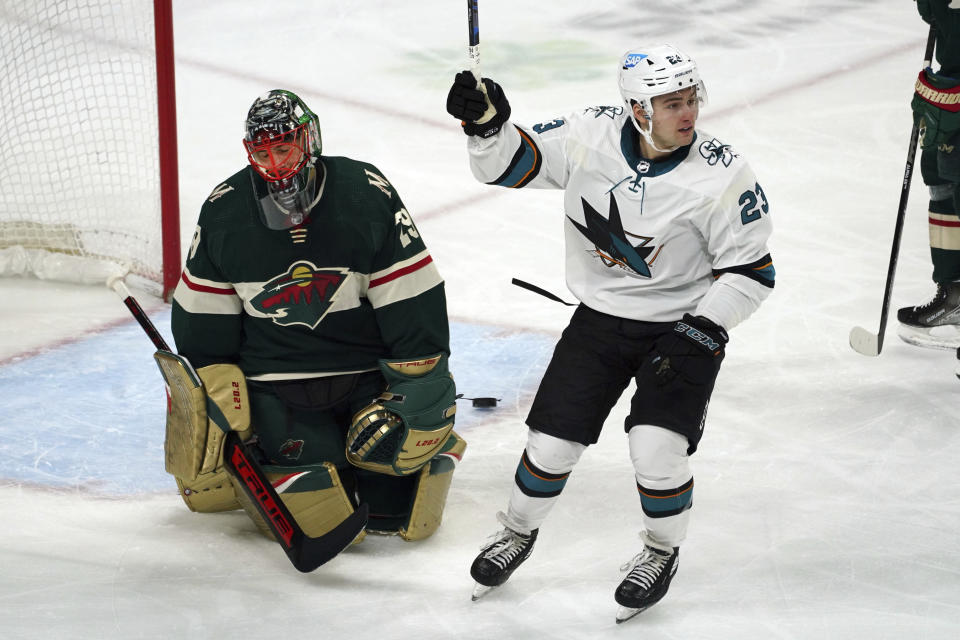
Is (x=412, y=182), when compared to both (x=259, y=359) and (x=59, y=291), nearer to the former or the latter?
(x=59, y=291)

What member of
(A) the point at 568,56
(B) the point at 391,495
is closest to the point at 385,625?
(B) the point at 391,495

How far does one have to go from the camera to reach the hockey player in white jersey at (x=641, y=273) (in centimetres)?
256

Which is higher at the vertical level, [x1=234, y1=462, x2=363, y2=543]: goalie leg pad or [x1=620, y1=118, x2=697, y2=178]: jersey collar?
[x1=620, y1=118, x2=697, y2=178]: jersey collar

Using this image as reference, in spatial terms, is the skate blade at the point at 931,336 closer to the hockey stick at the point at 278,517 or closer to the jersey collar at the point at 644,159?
the jersey collar at the point at 644,159

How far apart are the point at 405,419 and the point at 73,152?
298cm

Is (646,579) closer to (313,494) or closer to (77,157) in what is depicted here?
(313,494)

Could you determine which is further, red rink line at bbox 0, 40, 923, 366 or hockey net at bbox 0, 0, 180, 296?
red rink line at bbox 0, 40, 923, 366

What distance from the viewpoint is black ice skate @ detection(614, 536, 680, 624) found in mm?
2602

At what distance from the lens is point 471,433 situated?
11.7ft

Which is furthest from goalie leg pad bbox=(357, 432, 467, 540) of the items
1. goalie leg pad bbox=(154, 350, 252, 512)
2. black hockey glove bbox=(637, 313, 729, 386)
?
black hockey glove bbox=(637, 313, 729, 386)

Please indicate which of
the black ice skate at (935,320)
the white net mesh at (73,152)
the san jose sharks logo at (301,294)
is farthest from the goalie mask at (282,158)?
the black ice skate at (935,320)

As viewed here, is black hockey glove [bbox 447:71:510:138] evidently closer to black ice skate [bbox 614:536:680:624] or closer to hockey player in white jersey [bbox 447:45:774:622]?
hockey player in white jersey [bbox 447:45:774:622]

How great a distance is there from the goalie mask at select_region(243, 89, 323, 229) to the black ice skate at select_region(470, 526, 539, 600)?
31.2 inches

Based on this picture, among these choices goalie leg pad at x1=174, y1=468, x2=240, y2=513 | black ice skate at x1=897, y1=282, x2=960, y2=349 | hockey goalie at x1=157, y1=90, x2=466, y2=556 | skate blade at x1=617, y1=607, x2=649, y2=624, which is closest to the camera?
skate blade at x1=617, y1=607, x2=649, y2=624
